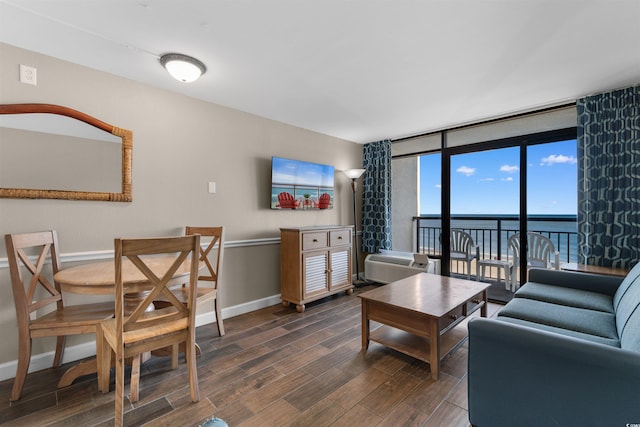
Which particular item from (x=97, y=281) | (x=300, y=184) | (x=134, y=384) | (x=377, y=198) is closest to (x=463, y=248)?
(x=377, y=198)

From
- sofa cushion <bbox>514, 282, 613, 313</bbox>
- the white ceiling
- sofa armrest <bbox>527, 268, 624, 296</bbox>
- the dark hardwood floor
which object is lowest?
the dark hardwood floor

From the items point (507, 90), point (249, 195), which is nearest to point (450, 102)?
point (507, 90)

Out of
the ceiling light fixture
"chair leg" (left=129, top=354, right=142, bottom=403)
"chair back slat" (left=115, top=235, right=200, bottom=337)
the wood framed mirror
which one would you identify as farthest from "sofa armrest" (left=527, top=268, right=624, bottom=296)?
the wood framed mirror

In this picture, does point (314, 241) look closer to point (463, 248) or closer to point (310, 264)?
point (310, 264)

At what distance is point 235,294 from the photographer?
3.03m

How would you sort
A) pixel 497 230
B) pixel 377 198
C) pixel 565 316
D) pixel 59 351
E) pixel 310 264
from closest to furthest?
pixel 565 316 < pixel 59 351 < pixel 310 264 < pixel 497 230 < pixel 377 198

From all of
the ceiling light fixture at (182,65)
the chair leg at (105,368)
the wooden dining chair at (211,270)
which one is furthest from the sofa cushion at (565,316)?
the ceiling light fixture at (182,65)

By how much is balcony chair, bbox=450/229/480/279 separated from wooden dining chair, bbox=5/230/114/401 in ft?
13.3

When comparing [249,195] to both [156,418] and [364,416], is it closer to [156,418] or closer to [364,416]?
[156,418]

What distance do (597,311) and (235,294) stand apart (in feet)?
10.2

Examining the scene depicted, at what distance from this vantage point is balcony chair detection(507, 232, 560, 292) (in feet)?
10.8

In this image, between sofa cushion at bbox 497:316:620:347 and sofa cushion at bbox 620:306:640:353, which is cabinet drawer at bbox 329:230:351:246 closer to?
sofa cushion at bbox 497:316:620:347

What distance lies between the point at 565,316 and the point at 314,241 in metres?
2.30

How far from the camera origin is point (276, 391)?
1.75 meters
